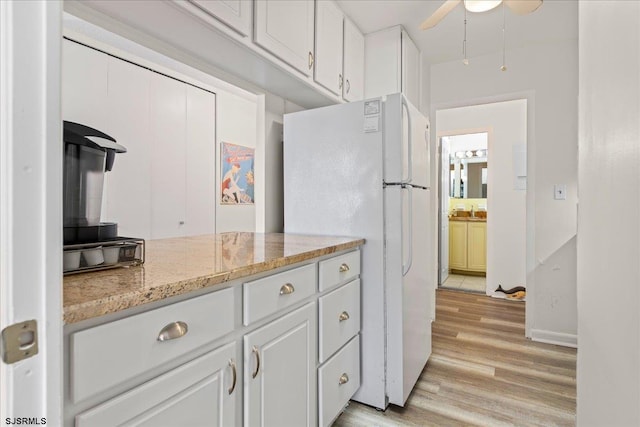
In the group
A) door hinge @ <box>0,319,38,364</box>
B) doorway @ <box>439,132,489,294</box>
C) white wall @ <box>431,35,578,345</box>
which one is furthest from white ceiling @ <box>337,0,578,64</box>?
door hinge @ <box>0,319,38,364</box>

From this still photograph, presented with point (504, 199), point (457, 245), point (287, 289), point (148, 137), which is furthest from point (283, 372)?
point (457, 245)

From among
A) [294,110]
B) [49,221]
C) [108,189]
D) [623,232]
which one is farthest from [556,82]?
[108,189]

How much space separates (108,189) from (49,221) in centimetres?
249

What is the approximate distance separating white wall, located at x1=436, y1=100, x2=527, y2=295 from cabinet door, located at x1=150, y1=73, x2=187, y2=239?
3057 mm

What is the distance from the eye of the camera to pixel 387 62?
247cm

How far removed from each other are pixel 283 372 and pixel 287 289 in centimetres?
29

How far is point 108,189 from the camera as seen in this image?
260 cm

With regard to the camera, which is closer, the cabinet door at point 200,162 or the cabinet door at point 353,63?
the cabinet door at point 353,63

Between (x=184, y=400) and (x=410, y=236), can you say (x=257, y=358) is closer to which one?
(x=184, y=400)

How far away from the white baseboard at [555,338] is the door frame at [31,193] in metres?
3.22

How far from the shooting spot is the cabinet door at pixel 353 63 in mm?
2246

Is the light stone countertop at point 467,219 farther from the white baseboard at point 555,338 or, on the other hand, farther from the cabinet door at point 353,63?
the cabinet door at point 353,63

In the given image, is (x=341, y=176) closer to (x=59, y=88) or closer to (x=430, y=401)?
(x=430, y=401)

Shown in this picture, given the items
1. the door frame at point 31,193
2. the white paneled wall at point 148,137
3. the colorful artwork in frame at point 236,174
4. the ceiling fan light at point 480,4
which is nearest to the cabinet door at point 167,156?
the white paneled wall at point 148,137
